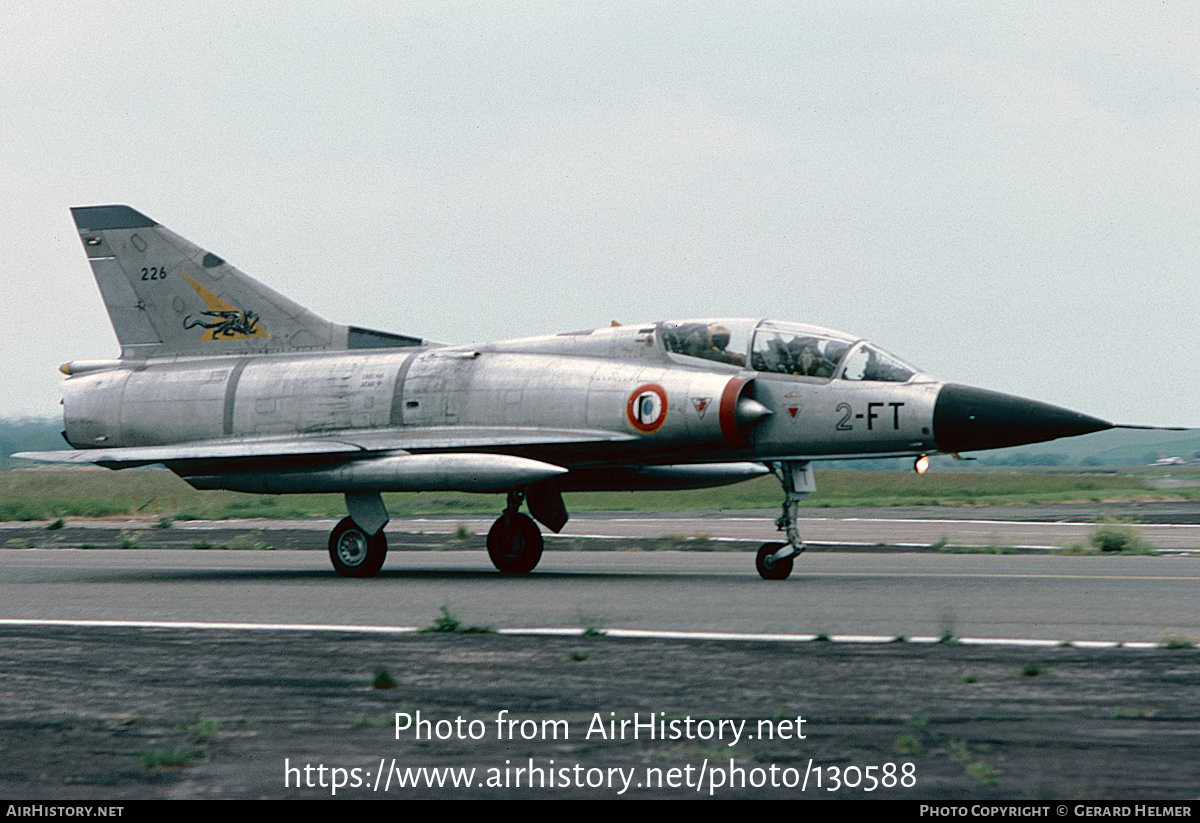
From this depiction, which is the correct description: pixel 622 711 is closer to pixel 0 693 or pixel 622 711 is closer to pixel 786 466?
pixel 0 693

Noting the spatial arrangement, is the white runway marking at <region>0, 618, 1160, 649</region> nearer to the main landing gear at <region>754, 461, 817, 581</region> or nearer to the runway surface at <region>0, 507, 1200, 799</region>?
the runway surface at <region>0, 507, 1200, 799</region>

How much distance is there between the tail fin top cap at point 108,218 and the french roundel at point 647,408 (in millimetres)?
9103

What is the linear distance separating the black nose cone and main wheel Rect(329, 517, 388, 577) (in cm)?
761

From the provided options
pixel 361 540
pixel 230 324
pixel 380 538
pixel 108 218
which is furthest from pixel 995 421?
pixel 108 218

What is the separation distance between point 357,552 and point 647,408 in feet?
14.9

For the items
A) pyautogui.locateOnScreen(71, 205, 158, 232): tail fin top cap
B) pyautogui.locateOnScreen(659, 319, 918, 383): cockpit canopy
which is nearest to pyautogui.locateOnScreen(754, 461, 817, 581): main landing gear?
pyautogui.locateOnScreen(659, 319, 918, 383): cockpit canopy

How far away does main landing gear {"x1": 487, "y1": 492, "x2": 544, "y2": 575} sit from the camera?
1972cm

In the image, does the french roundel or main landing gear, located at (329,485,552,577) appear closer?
the french roundel

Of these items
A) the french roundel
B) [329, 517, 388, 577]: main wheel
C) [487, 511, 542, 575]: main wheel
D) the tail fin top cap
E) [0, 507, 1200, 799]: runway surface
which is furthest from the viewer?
the tail fin top cap

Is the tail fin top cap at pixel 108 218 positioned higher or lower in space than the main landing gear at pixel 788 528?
higher

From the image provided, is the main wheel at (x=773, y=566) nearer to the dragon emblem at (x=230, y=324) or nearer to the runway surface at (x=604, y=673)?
the runway surface at (x=604, y=673)

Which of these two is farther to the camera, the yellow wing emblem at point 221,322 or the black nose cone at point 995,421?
the yellow wing emblem at point 221,322

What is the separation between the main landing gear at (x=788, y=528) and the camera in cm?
1761

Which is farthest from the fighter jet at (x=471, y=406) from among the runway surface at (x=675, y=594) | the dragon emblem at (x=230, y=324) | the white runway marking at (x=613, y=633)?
the white runway marking at (x=613, y=633)
